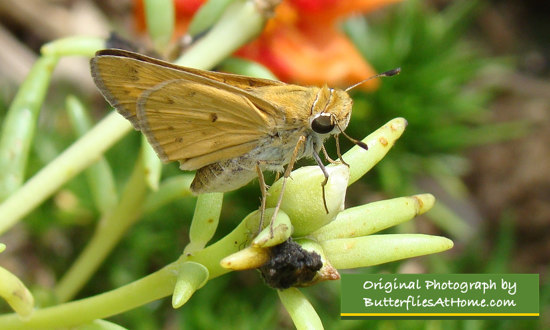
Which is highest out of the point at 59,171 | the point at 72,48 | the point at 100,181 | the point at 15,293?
the point at 72,48

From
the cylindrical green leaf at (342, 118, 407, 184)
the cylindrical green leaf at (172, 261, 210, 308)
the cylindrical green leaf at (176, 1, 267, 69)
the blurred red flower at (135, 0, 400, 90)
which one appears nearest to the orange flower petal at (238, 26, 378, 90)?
the blurred red flower at (135, 0, 400, 90)

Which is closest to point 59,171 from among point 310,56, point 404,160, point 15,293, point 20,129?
point 20,129

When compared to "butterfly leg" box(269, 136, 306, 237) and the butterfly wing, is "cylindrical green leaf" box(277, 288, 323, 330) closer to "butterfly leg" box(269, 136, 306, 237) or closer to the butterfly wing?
"butterfly leg" box(269, 136, 306, 237)

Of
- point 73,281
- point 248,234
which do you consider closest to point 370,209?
point 248,234

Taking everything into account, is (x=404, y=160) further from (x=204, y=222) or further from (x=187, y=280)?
(x=187, y=280)

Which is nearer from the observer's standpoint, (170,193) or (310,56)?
(170,193)

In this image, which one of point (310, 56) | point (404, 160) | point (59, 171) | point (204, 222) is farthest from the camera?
point (404, 160)
